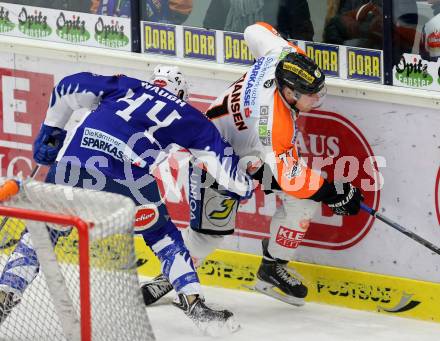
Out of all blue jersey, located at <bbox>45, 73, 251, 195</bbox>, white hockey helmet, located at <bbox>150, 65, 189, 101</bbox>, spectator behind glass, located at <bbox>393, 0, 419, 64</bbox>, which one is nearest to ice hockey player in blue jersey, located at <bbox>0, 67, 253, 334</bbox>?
blue jersey, located at <bbox>45, 73, 251, 195</bbox>

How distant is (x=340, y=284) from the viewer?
6.55m

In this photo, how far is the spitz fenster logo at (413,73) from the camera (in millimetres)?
6227

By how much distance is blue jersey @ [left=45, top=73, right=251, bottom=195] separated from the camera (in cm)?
600

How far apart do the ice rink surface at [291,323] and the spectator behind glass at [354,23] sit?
1203 mm

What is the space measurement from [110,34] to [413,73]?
161 cm

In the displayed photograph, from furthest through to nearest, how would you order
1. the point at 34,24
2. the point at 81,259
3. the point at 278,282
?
the point at 34,24, the point at 278,282, the point at 81,259

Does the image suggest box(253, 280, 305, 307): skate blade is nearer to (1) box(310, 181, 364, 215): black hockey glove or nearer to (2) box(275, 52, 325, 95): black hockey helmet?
(1) box(310, 181, 364, 215): black hockey glove

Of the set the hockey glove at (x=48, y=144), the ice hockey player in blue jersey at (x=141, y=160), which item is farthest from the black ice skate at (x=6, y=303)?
the hockey glove at (x=48, y=144)

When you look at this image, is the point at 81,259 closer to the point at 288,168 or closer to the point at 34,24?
the point at 288,168

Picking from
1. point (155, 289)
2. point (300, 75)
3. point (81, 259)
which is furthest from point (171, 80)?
point (81, 259)

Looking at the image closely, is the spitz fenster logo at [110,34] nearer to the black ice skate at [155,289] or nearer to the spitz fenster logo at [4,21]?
the spitz fenster logo at [4,21]

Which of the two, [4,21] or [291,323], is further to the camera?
[4,21]

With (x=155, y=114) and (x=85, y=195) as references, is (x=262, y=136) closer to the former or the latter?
(x=155, y=114)

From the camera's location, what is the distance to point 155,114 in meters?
6.03
